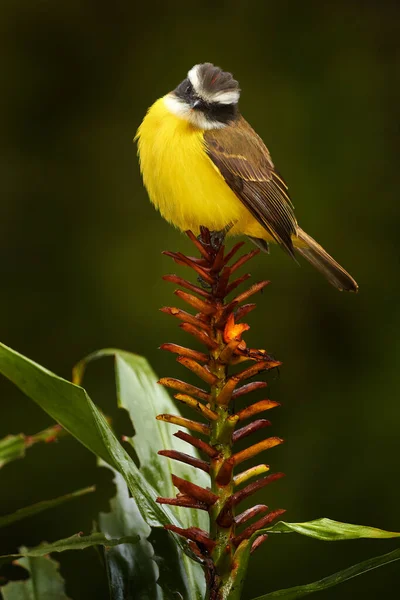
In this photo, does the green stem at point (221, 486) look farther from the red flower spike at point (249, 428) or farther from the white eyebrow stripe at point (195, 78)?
the white eyebrow stripe at point (195, 78)

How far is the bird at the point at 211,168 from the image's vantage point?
1424mm

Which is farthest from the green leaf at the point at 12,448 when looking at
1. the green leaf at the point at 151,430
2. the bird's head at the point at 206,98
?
the bird's head at the point at 206,98

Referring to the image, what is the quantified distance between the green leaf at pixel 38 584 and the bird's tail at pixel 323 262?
0.89 metres

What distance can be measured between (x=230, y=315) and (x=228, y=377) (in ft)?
0.18

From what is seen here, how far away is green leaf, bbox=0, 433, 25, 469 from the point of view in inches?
33.6

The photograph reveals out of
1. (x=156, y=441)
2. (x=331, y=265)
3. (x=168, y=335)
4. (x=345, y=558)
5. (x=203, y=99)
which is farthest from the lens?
(x=168, y=335)

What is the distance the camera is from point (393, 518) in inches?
90.7

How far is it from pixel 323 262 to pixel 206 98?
1.45 ft

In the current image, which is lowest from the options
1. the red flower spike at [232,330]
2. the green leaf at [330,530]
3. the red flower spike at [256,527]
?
the green leaf at [330,530]

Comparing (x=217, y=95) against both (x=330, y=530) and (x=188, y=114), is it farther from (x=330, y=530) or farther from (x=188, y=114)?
(x=330, y=530)

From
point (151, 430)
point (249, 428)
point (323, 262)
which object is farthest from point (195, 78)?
point (249, 428)

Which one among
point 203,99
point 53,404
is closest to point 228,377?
point 53,404

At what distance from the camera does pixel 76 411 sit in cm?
62

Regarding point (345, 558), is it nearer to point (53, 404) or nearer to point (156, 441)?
point (156, 441)
